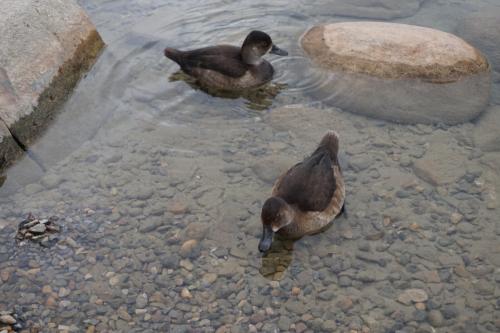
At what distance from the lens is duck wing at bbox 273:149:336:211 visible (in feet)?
19.3

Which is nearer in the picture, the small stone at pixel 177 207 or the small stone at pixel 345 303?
the small stone at pixel 345 303

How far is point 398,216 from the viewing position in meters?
6.15

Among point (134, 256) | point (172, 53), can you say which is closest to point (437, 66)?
point (172, 53)

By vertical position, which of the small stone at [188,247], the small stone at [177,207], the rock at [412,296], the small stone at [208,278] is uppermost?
the small stone at [177,207]

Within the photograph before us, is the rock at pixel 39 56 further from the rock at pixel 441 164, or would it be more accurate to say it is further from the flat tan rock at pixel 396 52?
the rock at pixel 441 164

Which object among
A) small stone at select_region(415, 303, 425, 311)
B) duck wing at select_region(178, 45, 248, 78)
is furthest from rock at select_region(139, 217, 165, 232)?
duck wing at select_region(178, 45, 248, 78)

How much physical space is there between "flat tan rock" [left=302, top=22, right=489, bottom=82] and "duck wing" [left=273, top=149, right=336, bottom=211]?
263 centimetres

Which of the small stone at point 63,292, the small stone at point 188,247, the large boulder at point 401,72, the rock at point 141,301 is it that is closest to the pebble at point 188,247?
the small stone at point 188,247

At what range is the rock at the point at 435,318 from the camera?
507 centimetres

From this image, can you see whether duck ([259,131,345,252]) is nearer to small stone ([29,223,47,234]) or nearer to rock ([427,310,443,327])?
rock ([427,310,443,327])

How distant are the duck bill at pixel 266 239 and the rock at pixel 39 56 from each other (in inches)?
121

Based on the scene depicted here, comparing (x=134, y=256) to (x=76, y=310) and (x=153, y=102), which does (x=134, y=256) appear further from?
(x=153, y=102)

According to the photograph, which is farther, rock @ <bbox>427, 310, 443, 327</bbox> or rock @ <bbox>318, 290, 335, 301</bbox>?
rock @ <bbox>318, 290, 335, 301</bbox>

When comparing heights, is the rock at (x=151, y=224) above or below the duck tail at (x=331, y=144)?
below
